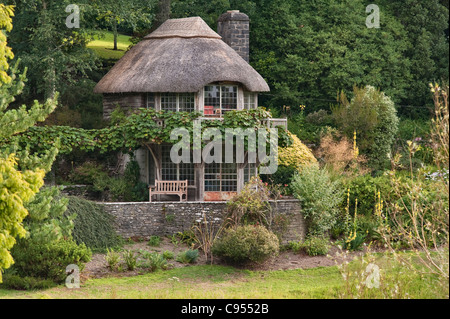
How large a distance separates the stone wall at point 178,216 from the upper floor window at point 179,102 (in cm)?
437

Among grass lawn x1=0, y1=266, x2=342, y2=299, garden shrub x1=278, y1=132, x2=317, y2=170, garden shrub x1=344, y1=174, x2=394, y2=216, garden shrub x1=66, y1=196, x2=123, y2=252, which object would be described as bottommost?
grass lawn x1=0, y1=266, x2=342, y2=299

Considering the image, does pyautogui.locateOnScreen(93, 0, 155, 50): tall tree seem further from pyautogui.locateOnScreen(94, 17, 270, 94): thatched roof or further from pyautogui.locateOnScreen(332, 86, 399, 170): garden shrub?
pyautogui.locateOnScreen(332, 86, 399, 170): garden shrub

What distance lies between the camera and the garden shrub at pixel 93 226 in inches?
813

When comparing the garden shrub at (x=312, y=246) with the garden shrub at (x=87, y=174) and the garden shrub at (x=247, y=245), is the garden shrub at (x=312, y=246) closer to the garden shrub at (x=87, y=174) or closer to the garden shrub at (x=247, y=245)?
the garden shrub at (x=247, y=245)

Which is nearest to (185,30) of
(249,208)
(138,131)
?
(138,131)

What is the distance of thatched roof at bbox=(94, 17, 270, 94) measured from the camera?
82.0 ft

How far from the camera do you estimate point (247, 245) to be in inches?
788

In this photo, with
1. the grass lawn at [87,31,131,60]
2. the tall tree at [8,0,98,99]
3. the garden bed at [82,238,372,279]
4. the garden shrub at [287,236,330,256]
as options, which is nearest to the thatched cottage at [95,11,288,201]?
the tall tree at [8,0,98,99]

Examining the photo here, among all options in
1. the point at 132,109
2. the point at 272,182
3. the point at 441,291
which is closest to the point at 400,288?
the point at 441,291

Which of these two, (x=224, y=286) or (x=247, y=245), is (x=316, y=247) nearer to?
(x=247, y=245)

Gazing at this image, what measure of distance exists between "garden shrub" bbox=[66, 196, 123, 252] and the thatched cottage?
3983 millimetres

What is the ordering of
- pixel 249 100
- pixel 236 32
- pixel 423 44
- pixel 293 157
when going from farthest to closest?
pixel 423 44
pixel 236 32
pixel 293 157
pixel 249 100

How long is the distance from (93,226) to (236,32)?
10.7 m

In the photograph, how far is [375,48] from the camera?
34.4m
